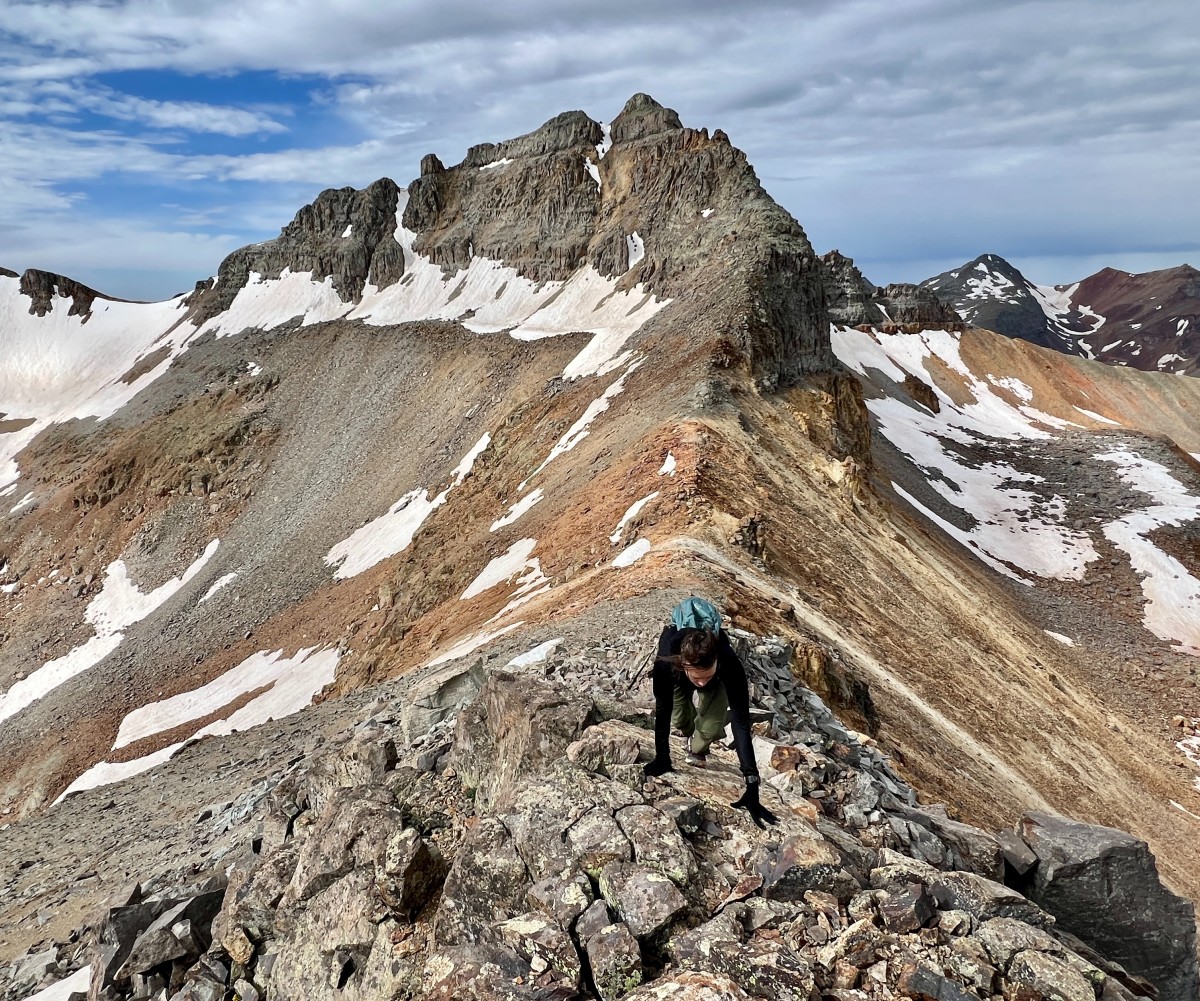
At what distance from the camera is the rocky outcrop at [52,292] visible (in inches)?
4547

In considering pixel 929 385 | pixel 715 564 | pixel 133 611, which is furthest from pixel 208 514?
pixel 929 385

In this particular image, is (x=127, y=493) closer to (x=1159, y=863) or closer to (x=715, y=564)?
(x=715, y=564)

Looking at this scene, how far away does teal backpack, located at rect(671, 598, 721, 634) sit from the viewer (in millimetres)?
8148

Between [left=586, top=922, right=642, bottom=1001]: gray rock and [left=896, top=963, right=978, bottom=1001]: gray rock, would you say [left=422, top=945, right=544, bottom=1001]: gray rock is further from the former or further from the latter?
[left=896, top=963, right=978, bottom=1001]: gray rock

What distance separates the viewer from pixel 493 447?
48094mm

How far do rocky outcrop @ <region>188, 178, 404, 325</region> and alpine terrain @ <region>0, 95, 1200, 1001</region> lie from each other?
22.9 inches

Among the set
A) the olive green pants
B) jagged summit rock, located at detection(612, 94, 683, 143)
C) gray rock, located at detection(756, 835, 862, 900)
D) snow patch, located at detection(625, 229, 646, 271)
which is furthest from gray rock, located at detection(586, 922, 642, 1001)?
jagged summit rock, located at detection(612, 94, 683, 143)

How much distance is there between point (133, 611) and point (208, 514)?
10.5 m

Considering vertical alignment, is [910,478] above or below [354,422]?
below

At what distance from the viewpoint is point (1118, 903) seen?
9062 millimetres

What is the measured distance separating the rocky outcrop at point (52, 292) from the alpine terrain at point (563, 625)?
2346 millimetres

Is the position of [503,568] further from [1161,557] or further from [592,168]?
[592,168]

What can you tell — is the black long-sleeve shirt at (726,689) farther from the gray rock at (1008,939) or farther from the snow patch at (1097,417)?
the snow patch at (1097,417)

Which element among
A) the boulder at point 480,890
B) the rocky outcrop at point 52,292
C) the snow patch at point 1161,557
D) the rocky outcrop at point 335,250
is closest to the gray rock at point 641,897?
the boulder at point 480,890
